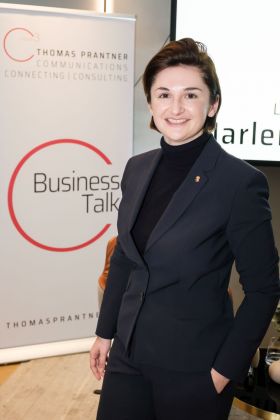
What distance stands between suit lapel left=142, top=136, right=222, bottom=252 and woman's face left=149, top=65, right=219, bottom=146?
0.29 feet

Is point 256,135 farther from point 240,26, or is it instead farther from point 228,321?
point 228,321

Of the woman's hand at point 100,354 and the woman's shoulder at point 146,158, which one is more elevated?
the woman's shoulder at point 146,158

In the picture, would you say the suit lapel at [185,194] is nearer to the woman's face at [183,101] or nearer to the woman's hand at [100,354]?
the woman's face at [183,101]

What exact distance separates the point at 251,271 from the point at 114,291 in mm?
457

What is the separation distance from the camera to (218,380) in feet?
4.31

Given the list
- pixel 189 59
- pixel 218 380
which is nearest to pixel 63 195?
pixel 189 59

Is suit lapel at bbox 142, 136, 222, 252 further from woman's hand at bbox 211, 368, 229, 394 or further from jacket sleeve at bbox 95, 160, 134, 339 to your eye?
woman's hand at bbox 211, 368, 229, 394

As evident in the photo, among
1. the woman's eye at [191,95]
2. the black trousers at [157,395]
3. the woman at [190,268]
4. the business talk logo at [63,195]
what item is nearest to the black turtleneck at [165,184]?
the woman at [190,268]

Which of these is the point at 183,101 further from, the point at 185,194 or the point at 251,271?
the point at 251,271

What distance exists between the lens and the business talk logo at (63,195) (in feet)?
9.91

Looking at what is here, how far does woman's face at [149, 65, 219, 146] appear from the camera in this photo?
1.37 metres

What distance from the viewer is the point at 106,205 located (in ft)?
10.5

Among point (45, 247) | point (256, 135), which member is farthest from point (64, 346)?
point (256, 135)

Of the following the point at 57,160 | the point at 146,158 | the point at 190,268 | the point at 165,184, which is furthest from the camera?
the point at 57,160
